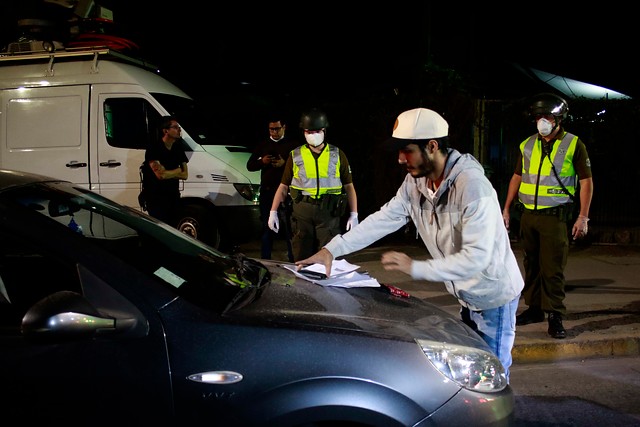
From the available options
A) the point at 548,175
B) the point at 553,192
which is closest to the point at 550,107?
the point at 548,175

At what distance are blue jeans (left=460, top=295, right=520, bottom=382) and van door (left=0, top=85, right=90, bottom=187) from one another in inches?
241

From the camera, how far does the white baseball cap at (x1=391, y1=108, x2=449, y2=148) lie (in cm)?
317

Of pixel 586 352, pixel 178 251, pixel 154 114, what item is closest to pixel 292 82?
pixel 154 114

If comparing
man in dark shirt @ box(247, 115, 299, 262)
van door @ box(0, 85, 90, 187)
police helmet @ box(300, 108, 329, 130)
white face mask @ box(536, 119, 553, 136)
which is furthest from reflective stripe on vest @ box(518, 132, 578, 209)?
van door @ box(0, 85, 90, 187)

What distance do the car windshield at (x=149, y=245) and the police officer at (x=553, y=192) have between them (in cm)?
295

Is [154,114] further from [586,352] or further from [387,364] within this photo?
[387,364]

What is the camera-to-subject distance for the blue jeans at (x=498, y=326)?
11.1 ft

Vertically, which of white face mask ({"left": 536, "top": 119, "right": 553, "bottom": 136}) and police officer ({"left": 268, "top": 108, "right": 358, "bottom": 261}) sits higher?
white face mask ({"left": 536, "top": 119, "right": 553, "bottom": 136})

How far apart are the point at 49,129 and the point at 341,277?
607 cm

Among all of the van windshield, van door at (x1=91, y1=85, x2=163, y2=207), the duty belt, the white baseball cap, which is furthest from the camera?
the van windshield

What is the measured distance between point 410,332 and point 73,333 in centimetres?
131

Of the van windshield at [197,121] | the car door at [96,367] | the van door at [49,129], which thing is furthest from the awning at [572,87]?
the car door at [96,367]

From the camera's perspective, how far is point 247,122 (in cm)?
1058

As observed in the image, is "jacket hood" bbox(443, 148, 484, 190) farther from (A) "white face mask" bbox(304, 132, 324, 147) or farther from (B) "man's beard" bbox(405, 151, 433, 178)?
(A) "white face mask" bbox(304, 132, 324, 147)
